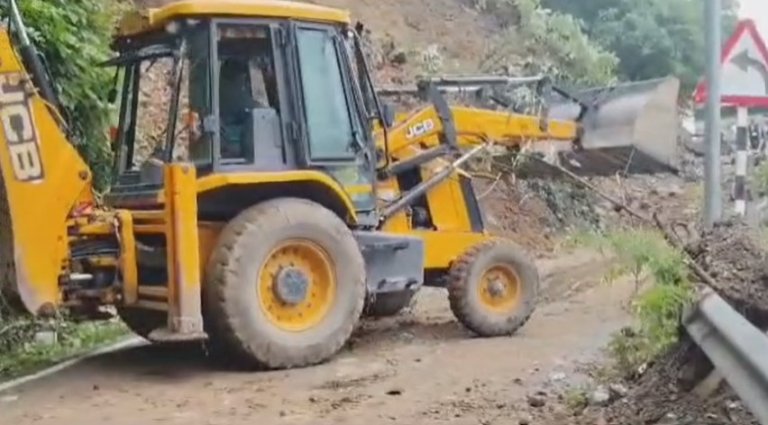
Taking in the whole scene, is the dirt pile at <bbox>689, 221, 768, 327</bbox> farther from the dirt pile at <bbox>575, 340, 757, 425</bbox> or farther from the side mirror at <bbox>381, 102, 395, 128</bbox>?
the side mirror at <bbox>381, 102, 395, 128</bbox>

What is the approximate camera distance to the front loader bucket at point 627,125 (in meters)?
10.7

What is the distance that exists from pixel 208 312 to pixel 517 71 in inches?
573

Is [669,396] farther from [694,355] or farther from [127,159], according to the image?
[127,159]

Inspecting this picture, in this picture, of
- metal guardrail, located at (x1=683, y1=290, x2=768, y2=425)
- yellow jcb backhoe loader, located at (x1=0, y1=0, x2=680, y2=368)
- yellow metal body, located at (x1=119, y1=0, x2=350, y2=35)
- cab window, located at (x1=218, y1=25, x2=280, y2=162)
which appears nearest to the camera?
metal guardrail, located at (x1=683, y1=290, x2=768, y2=425)

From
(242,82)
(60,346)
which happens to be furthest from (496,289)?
(60,346)

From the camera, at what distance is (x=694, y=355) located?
18.2ft

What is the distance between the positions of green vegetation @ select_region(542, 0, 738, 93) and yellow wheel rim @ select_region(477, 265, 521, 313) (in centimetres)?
2241

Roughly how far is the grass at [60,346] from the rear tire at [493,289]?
10.2 feet

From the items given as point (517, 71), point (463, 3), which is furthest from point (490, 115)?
point (463, 3)

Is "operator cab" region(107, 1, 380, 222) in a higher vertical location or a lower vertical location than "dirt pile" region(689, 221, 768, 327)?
higher

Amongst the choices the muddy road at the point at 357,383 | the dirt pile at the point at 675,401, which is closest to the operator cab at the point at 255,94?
the muddy road at the point at 357,383

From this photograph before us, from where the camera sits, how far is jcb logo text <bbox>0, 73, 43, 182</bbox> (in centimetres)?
818

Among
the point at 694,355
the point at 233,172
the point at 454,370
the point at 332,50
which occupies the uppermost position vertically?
the point at 332,50

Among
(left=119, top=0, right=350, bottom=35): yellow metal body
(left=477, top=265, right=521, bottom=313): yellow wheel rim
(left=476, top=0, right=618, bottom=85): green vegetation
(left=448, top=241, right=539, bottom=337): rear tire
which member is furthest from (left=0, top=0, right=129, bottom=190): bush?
(left=476, top=0, right=618, bottom=85): green vegetation
